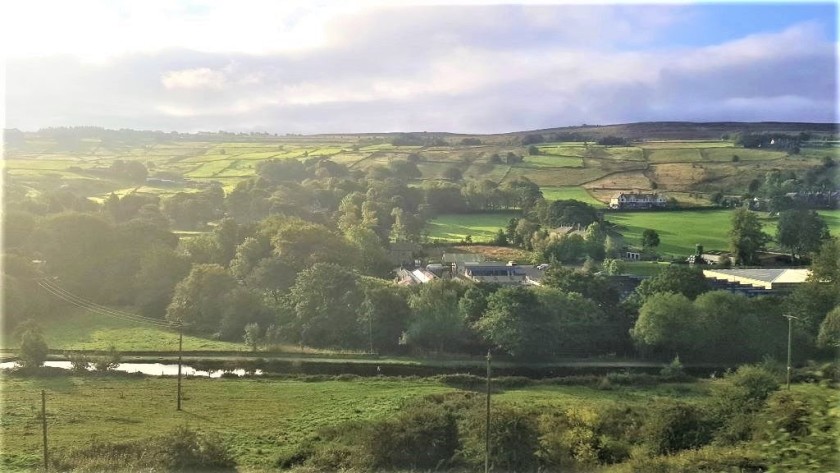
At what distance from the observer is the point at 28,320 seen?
802cm

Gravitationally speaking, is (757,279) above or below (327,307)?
above

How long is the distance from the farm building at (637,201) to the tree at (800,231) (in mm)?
4190

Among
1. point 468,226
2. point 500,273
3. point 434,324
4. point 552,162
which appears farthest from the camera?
point 552,162

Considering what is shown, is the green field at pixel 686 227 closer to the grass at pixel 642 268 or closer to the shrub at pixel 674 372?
the grass at pixel 642 268

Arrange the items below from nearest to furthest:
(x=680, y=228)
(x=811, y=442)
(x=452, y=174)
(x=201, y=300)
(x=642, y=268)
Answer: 1. (x=811, y=442)
2. (x=201, y=300)
3. (x=642, y=268)
4. (x=680, y=228)
5. (x=452, y=174)

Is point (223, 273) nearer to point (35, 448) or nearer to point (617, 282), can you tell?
point (35, 448)

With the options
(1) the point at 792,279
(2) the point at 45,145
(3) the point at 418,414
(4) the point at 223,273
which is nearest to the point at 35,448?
(3) the point at 418,414

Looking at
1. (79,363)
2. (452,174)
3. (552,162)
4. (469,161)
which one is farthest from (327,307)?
(469,161)

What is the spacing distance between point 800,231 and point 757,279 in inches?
133

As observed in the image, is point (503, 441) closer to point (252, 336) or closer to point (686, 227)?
point (252, 336)

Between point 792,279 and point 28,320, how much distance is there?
1194 cm

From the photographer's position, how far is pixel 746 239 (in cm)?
1334

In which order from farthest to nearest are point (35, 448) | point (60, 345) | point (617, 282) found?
point (617, 282), point (60, 345), point (35, 448)

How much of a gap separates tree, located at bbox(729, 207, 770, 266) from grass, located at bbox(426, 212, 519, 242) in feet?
17.6
